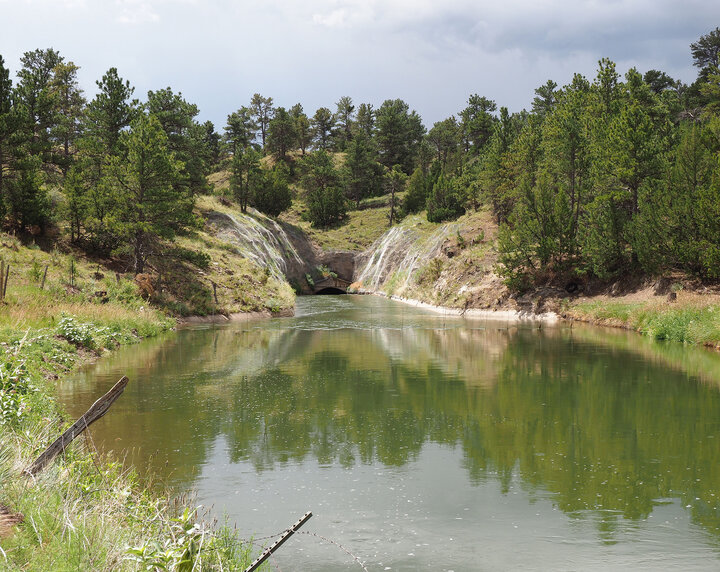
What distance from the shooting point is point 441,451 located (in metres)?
12.5

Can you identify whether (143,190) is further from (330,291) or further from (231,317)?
(330,291)

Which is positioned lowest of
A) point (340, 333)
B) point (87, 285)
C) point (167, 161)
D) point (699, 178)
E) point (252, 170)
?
point (340, 333)

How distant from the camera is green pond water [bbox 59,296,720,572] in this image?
26.6 feet

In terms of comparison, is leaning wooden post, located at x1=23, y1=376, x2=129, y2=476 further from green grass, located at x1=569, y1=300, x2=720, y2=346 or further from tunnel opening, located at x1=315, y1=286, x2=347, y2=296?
tunnel opening, located at x1=315, y1=286, x2=347, y2=296

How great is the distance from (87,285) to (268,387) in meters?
22.1

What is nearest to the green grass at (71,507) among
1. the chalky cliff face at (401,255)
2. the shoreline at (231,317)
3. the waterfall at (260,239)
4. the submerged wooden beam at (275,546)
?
the submerged wooden beam at (275,546)

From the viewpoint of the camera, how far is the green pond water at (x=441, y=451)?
811 centimetres

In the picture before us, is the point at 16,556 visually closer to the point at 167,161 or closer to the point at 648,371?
the point at 648,371

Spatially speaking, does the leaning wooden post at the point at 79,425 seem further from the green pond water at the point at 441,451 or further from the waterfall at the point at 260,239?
the waterfall at the point at 260,239

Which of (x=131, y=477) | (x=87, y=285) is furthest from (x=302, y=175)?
(x=131, y=477)

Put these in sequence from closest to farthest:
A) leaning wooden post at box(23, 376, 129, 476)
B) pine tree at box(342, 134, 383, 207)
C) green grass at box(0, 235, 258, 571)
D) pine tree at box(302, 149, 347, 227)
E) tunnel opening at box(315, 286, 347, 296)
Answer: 1. green grass at box(0, 235, 258, 571)
2. leaning wooden post at box(23, 376, 129, 476)
3. tunnel opening at box(315, 286, 347, 296)
4. pine tree at box(302, 149, 347, 227)
5. pine tree at box(342, 134, 383, 207)

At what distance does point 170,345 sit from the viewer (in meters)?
29.9

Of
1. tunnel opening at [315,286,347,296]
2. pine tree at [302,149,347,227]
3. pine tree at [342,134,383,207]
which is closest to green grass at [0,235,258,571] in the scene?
tunnel opening at [315,286,347,296]

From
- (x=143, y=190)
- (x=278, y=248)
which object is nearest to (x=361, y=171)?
(x=278, y=248)
